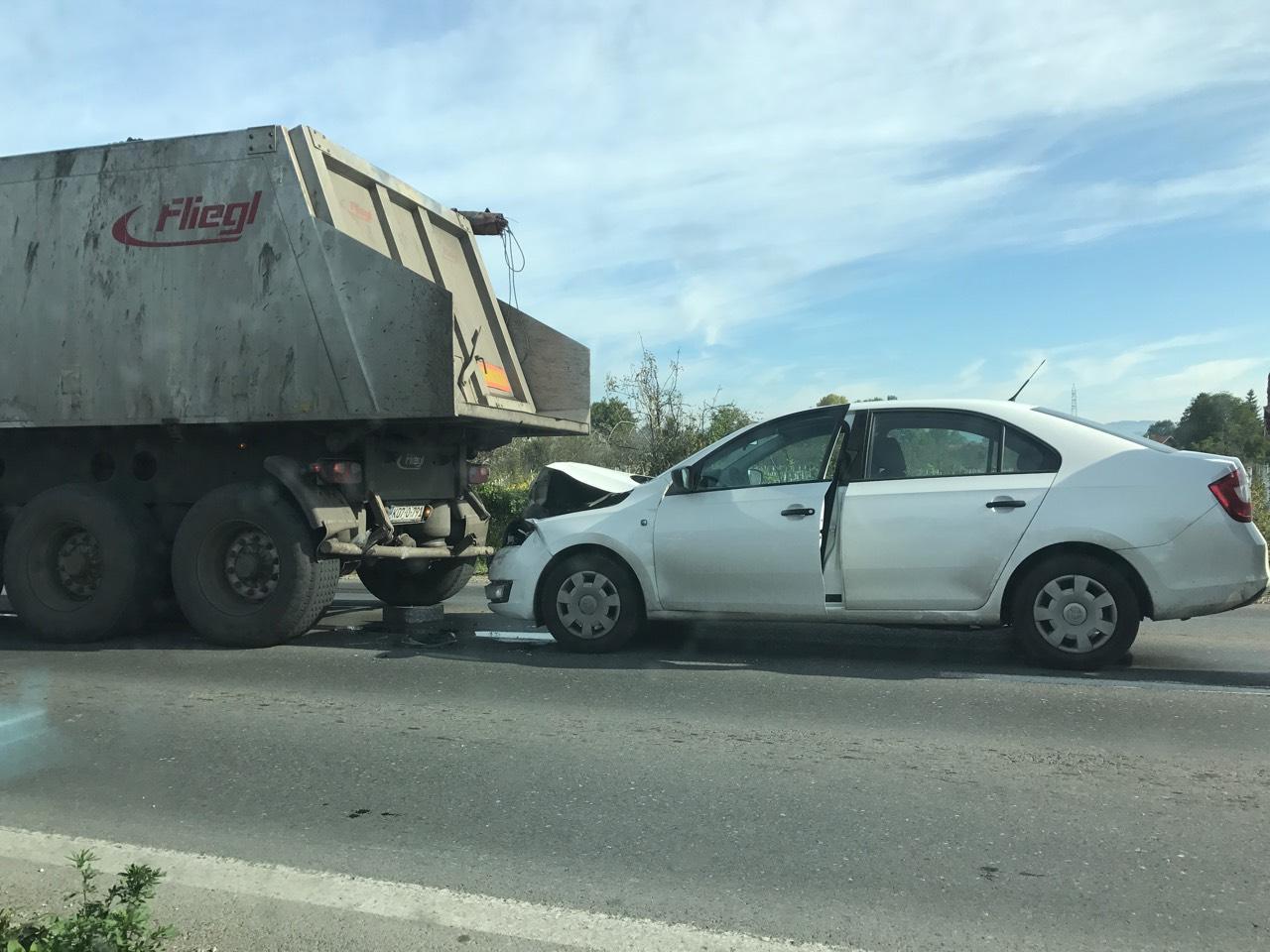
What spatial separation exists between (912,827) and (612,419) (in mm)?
15988

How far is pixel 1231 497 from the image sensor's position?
623 centimetres

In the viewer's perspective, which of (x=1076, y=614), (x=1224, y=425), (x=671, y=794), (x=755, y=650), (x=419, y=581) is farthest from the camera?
(x=1224, y=425)

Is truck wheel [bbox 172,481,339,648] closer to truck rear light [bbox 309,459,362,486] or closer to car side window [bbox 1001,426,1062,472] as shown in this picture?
truck rear light [bbox 309,459,362,486]

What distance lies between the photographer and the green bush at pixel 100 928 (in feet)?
9.26

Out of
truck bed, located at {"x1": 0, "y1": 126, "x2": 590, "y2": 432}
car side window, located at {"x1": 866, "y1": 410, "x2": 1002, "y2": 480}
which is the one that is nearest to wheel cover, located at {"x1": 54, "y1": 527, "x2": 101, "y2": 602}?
truck bed, located at {"x1": 0, "y1": 126, "x2": 590, "y2": 432}

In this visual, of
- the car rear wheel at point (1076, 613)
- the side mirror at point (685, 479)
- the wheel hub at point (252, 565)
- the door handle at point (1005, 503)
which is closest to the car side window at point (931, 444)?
the door handle at point (1005, 503)

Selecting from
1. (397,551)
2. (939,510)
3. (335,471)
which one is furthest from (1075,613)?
(335,471)

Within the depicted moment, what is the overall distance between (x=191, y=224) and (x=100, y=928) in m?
6.02

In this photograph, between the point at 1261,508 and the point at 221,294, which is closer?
the point at 221,294

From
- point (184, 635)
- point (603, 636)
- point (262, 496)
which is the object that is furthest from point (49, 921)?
point (184, 635)

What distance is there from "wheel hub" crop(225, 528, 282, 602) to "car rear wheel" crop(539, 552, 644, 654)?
7.03 feet

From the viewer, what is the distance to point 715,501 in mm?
7094

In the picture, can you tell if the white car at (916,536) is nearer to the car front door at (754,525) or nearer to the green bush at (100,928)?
the car front door at (754,525)

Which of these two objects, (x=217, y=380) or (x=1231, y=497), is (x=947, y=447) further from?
(x=217, y=380)
